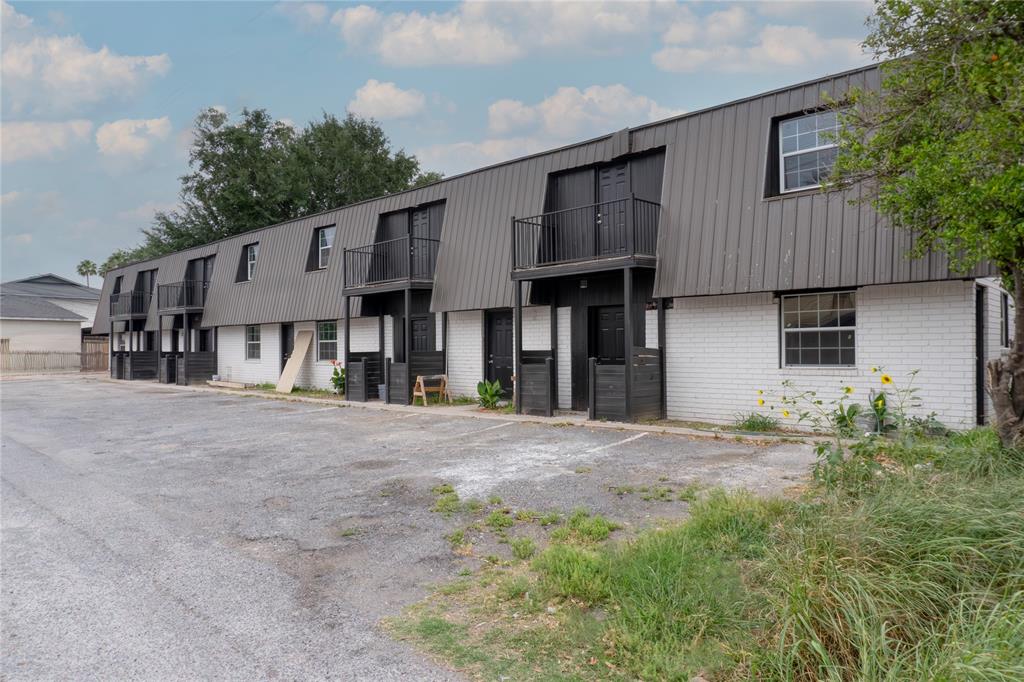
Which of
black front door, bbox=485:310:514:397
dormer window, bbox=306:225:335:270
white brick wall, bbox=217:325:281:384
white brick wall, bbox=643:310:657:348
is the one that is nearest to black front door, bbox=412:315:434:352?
black front door, bbox=485:310:514:397

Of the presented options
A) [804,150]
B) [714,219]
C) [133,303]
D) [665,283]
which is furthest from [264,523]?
[133,303]

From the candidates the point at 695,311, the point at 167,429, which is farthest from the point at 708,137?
the point at 167,429

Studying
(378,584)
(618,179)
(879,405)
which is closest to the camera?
(378,584)

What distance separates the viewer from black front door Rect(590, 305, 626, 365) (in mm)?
12648

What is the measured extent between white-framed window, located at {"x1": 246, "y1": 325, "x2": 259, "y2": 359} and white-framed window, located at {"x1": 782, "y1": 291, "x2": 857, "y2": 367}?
19.3 metres

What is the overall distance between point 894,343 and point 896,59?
494cm

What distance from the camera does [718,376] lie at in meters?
11.1

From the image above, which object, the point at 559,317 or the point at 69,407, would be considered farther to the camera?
the point at 69,407

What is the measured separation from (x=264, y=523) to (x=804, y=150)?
32.8 ft

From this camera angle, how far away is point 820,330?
10.1 metres

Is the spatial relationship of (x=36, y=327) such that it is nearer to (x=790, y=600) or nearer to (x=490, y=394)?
(x=490, y=394)

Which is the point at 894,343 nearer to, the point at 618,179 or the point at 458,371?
the point at 618,179

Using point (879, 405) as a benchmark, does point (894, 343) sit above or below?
above

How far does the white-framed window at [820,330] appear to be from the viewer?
9820 mm
